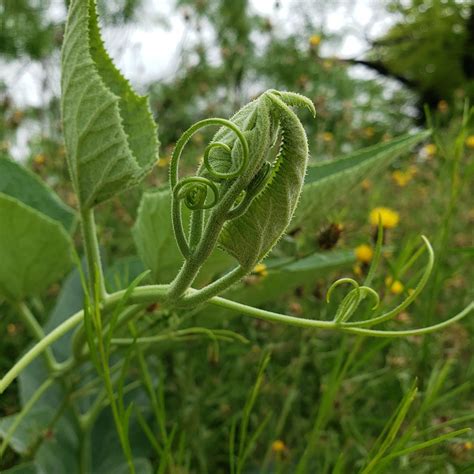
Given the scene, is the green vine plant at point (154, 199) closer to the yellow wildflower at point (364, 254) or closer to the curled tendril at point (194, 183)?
the curled tendril at point (194, 183)

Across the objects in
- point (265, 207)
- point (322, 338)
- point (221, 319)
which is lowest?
point (322, 338)

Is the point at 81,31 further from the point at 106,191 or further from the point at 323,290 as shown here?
the point at 323,290

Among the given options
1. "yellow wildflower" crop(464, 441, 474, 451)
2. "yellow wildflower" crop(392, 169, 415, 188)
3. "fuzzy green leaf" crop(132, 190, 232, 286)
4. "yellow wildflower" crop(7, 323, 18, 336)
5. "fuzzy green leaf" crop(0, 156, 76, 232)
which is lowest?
"yellow wildflower" crop(464, 441, 474, 451)

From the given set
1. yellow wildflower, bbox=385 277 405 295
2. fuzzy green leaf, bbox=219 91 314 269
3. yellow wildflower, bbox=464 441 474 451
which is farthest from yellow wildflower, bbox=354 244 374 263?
fuzzy green leaf, bbox=219 91 314 269

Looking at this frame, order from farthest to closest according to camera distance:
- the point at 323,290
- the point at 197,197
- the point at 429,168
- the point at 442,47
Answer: the point at 442,47 → the point at 429,168 → the point at 323,290 → the point at 197,197

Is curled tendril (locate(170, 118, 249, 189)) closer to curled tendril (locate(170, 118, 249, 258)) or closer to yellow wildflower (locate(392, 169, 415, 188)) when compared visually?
curled tendril (locate(170, 118, 249, 258))

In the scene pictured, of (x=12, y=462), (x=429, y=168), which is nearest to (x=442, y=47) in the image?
(x=429, y=168)

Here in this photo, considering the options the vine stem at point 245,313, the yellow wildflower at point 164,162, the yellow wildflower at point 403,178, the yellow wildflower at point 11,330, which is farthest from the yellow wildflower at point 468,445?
the yellow wildflower at point 403,178
